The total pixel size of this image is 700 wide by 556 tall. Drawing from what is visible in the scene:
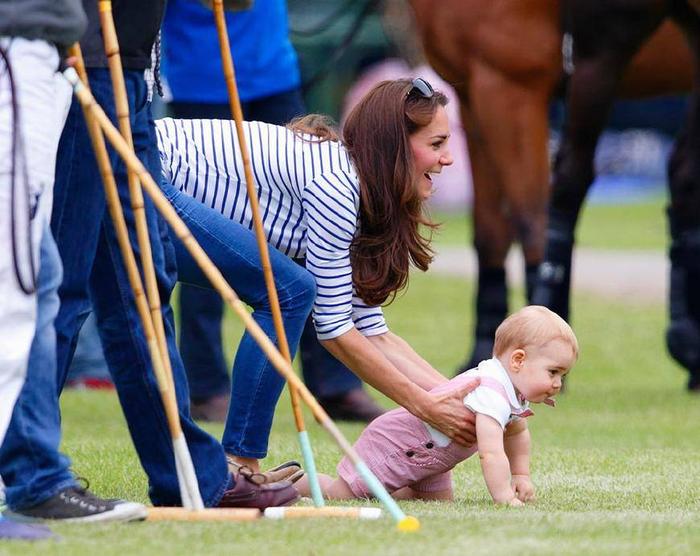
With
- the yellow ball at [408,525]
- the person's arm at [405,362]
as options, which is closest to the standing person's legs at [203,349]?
the person's arm at [405,362]

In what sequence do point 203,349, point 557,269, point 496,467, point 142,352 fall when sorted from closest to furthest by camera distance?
point 142,352, point 496,467, point 203,349, point 557,269

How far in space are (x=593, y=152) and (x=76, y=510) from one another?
4.34m

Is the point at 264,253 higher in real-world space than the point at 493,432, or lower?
higher

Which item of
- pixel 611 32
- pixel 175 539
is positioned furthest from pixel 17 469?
pixel 611 32

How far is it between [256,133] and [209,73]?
2.45 m

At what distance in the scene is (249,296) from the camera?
436 centimetres

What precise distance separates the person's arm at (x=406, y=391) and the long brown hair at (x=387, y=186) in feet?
0.57

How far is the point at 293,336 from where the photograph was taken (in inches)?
173

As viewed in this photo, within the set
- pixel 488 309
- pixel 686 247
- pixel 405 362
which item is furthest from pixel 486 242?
pixel 405 362

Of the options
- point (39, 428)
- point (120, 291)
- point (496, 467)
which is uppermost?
point (120, 291)

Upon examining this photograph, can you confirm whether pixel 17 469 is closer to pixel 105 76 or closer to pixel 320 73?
pixel 105 76

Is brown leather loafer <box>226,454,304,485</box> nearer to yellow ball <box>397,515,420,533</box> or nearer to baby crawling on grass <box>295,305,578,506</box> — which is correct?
baby crawling on grass <box>295,305,578,506</box>

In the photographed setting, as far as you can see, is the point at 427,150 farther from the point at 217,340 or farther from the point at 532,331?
the point at 217,340

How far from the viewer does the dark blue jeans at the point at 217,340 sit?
6793 mm
